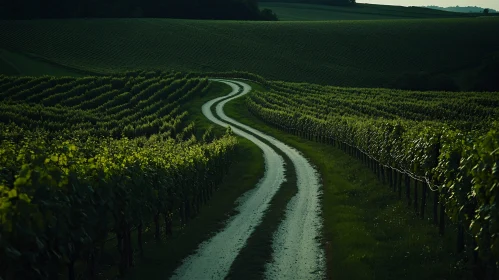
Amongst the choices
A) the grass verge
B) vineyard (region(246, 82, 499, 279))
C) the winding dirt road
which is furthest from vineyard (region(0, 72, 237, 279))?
vineyard (region(246, 82, 499, 279))

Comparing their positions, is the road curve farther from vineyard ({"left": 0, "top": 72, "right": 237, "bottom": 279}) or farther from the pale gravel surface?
vineyard ({"left": 0, "top": 72, "right": 237, "bottom": 279})

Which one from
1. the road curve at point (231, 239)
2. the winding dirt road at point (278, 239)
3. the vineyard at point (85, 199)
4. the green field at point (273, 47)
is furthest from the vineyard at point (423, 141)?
the green field at point (273, 47)

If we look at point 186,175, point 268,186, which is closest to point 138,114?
point 268,186

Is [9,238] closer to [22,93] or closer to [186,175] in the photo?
[186,175]

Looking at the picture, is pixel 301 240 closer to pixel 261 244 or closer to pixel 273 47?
pixel 261 244

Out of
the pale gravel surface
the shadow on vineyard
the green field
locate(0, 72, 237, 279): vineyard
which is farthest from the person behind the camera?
the green field

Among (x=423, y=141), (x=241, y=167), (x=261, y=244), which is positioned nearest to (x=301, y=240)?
(x=261, y=244)
